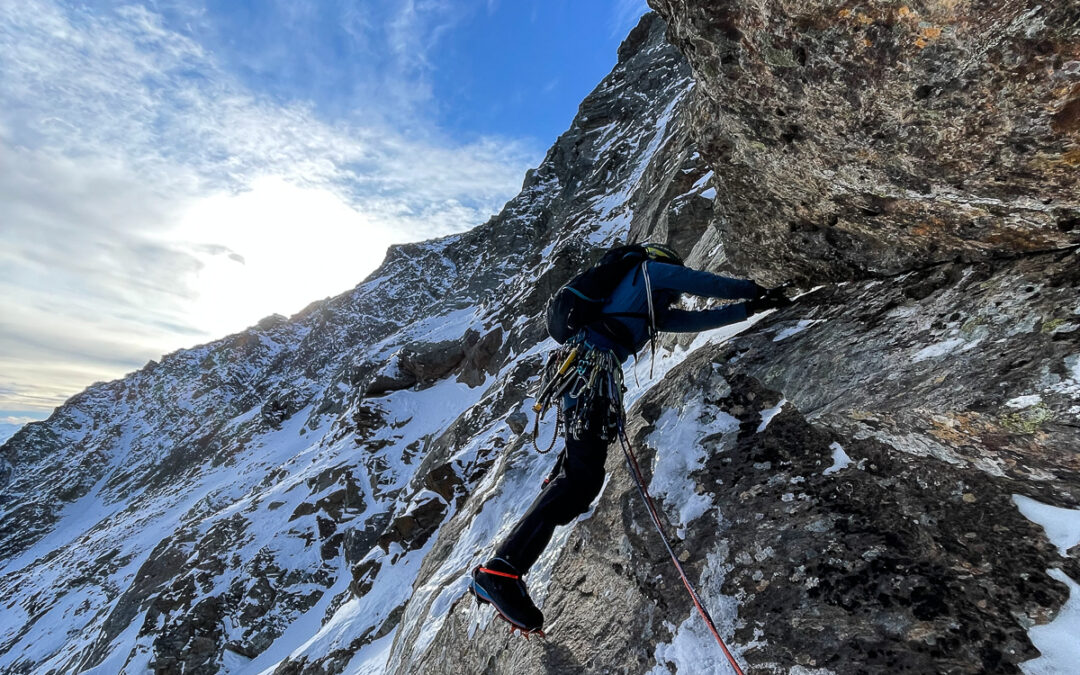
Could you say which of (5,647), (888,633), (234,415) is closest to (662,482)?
(888,633)

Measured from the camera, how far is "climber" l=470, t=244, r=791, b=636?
15.5 ft

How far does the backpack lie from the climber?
0.4 inches

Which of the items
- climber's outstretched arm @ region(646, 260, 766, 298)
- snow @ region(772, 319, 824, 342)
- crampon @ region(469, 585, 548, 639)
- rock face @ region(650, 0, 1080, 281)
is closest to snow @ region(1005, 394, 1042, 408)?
rock face @ region(650, 0, 1080, 281)

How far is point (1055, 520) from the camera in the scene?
9.27 ft

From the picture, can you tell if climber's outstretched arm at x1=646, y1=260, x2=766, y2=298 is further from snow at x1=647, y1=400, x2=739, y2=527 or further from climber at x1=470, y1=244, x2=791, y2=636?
snow at x1=647, y1=400, x2=739, y2=527

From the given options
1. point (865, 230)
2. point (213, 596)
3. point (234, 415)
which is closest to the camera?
point (865, 230)

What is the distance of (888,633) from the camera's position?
2861mm

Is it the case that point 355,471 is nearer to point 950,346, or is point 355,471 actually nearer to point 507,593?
point 507,593

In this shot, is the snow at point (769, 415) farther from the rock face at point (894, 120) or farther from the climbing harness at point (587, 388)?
the rock face at point (894, 120)

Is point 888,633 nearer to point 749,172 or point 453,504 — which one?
point 749,172

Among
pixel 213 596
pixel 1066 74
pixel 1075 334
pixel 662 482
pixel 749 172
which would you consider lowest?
pixel 213 596

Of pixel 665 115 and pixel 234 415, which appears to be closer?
pixel 665 115

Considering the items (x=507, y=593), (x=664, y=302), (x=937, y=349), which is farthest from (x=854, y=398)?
(x=507, y=593)

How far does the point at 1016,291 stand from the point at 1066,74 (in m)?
1.37
